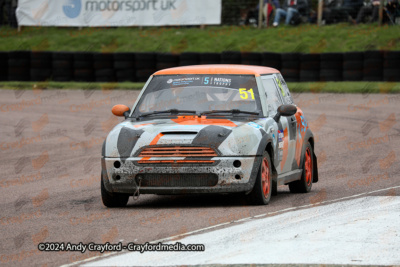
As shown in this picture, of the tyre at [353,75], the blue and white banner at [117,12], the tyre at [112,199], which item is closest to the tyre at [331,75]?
the tyre at [353,75]

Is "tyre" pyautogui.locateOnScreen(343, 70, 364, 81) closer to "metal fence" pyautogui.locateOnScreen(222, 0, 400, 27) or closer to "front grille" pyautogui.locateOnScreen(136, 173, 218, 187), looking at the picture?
"metal fence" pyautogui.locateOnScreen(222, 0, 400, 27)

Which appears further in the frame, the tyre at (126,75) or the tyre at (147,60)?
the tyre at (126,75)

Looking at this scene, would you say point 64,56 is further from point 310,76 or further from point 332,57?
point 332,57

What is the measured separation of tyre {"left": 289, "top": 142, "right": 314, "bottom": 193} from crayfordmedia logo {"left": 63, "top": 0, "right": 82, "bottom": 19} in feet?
73.0

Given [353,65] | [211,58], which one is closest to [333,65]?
[353,65]

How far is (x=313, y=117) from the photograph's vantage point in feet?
62.8

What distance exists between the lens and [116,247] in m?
6.29

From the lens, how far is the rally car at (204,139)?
819 cm

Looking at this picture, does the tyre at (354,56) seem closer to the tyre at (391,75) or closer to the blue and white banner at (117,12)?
the tyre at (391,75)

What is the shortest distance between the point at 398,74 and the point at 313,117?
6537 millimetres

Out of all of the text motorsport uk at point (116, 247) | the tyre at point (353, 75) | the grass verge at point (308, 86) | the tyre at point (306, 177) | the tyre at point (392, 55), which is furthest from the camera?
the tyre at point (353, 75)

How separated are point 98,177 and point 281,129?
3226mm

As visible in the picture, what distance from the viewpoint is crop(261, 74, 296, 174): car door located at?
30.0 feet

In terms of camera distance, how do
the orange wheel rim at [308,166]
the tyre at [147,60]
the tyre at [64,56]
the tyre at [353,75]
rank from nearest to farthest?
the orange wheel rim at [308,166] < the tyre at [353,75] < the tyre at [147,60] < the tyre at [64,56]
